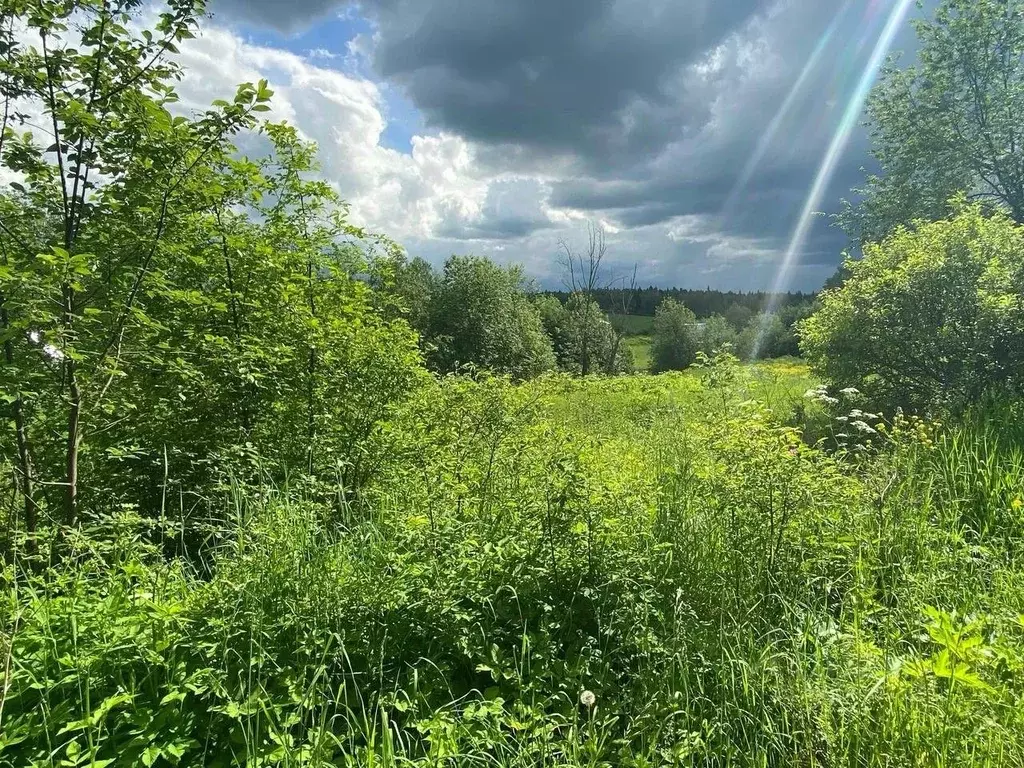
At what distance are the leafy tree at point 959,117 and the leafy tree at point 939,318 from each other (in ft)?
27.2

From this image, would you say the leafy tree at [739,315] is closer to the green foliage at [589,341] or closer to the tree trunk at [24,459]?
the green foliage at [589,341]

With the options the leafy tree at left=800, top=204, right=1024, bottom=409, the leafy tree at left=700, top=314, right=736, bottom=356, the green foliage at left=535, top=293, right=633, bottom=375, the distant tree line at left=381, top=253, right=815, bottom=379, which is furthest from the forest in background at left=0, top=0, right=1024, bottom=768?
the leafy tree at left=700, top=314, right=736, bottom=356

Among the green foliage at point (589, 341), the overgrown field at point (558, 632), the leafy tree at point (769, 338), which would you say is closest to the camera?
the overgrown field at point (558, 632)

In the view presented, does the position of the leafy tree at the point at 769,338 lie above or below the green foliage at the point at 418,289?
below

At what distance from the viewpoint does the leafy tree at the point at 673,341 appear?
70.5m

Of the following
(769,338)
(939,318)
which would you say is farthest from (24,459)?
(769,338)

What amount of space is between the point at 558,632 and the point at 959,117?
19.4 metres

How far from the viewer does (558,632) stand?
8.92 feet

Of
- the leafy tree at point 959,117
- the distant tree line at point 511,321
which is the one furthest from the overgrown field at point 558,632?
the distant tree line at point 511,321

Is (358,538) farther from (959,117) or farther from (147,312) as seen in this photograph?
(959,117)

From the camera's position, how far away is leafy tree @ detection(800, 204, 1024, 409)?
23.8 ft

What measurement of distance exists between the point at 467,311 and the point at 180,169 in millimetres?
40219

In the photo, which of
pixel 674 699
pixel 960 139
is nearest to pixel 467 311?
pixel 960 139

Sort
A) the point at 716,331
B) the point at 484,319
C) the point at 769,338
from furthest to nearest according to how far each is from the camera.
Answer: the point at 716,331 < the point at 769,338 < the point at 484,319
